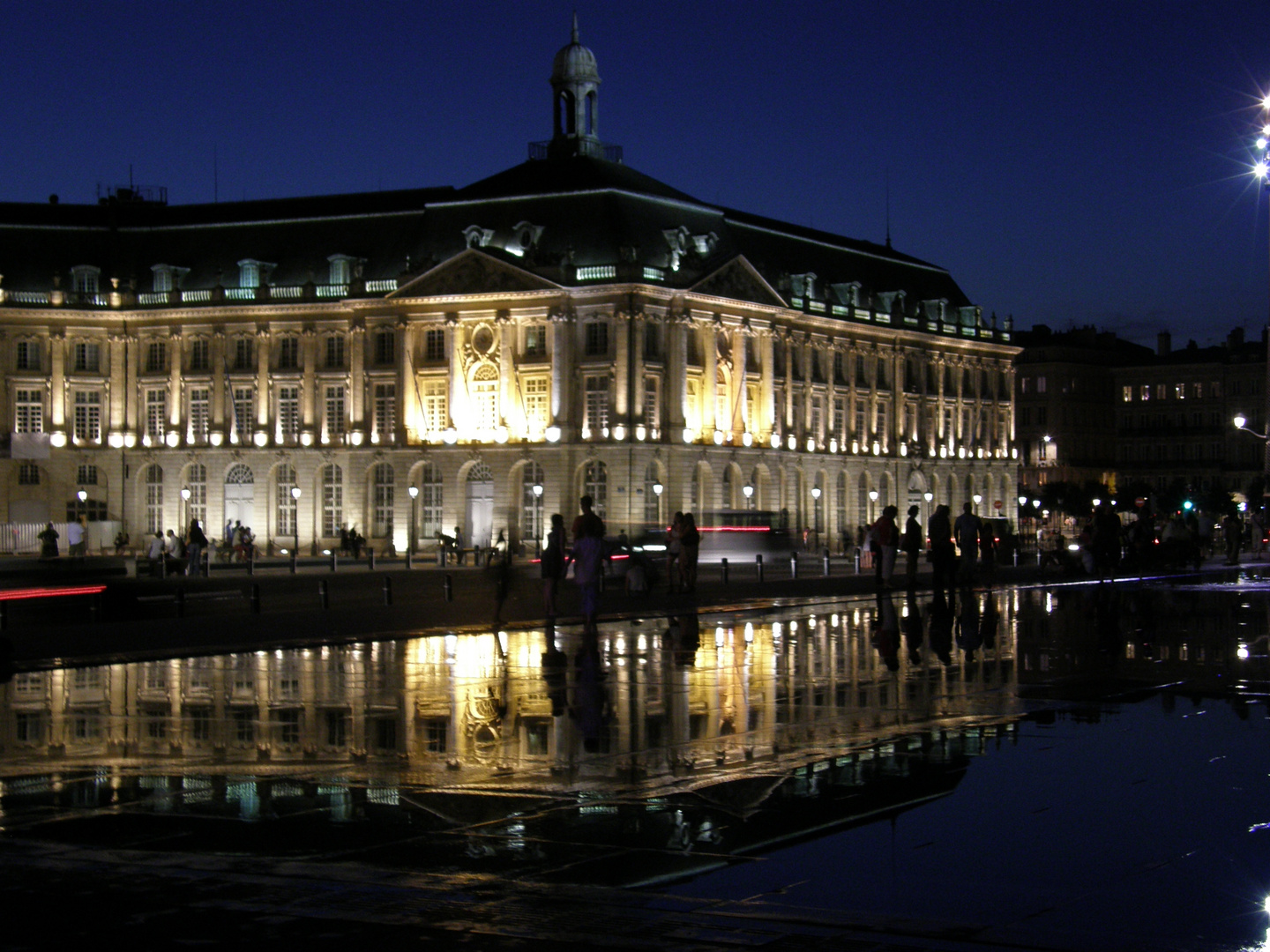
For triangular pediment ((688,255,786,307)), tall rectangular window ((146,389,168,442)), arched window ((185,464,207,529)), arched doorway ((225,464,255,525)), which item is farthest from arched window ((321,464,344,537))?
triangular pediment ((688,255,786,307))

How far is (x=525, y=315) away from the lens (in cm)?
8700

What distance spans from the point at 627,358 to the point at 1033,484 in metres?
65.1

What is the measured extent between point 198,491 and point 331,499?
26.7 feet

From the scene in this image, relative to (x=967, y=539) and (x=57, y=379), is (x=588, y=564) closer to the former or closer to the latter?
(x=967, y=539)

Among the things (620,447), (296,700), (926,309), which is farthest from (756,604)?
(926,309)

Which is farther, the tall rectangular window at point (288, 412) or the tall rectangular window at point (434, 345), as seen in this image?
→ the tall rectangular window at point (288, 412)

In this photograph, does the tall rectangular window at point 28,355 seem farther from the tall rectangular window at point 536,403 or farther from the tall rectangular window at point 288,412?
the tall rectangular window at point 536,403

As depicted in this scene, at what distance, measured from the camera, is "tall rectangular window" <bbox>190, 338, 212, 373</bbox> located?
311 feet

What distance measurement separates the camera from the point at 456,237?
290 feet

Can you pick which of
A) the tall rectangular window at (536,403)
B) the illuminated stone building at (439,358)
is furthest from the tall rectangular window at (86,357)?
the tall rectangular window at (536,403)

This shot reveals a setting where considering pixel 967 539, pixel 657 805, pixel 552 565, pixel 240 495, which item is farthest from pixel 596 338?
pixel 657 805

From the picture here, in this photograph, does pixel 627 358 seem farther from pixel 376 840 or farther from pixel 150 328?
pixel 376 840

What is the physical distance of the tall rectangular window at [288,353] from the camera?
93.6 m

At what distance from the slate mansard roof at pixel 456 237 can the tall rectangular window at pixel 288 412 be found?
5.83m
